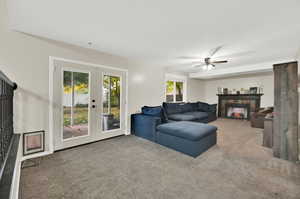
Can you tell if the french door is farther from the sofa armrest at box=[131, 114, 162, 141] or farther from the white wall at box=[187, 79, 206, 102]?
the white wall at box=[187, 79, 206, 102]

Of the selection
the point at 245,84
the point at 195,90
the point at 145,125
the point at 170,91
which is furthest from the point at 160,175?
the point at 245,84

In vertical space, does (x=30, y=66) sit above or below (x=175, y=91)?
above

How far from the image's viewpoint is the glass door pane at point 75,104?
2874 mm

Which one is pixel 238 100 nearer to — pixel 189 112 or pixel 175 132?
pixel 189 112

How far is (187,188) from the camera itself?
163 cm

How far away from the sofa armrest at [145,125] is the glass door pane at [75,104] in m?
1.33

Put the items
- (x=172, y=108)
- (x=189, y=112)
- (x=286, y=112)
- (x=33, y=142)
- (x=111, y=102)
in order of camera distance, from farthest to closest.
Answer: (x=189, y=112) < (x=172, y=108) < (x=111, y=102) < (x=33, y=142) < (x=286, y=112)

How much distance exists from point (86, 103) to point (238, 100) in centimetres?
694

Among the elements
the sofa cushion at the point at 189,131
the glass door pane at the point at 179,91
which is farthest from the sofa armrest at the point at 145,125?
the glass door pane at the point at 179,91

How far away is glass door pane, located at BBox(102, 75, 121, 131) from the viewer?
3490mm

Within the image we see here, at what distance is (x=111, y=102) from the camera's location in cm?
364

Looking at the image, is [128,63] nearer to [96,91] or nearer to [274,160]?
[96,91]

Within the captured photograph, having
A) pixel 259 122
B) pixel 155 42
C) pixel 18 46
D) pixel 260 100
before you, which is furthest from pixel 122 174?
pixel 260 100

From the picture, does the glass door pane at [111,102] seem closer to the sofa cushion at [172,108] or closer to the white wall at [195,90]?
the sofa cushion at [172,108]
